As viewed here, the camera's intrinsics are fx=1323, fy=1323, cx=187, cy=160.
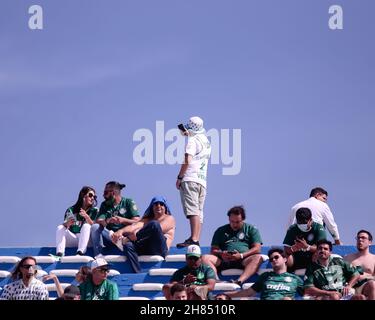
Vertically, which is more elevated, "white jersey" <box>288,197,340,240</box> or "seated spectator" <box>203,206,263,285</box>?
"white jersey" <box>288,197,340,240</box>

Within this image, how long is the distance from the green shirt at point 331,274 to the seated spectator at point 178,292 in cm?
154

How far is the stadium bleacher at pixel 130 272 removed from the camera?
658 inches

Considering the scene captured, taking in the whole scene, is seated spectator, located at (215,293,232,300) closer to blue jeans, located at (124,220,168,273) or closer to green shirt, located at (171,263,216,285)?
green shirt, located at (171,263,216,285)

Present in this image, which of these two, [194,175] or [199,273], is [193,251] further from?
[194,175]

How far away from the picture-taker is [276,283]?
15664 millimetres

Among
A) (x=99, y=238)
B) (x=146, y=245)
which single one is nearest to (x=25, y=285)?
(x=99, y=238)

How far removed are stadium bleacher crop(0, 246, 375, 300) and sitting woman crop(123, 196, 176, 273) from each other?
0.40 ft

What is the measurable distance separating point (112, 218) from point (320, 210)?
2.82 metres

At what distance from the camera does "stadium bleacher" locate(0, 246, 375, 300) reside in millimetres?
16703

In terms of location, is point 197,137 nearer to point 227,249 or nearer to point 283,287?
point 227,249

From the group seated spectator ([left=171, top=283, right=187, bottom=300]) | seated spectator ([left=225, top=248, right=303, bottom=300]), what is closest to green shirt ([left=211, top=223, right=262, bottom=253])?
seated spectator ([left=225, top=248, right=303, bottom=300])

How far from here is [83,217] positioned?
1828 centimetres
